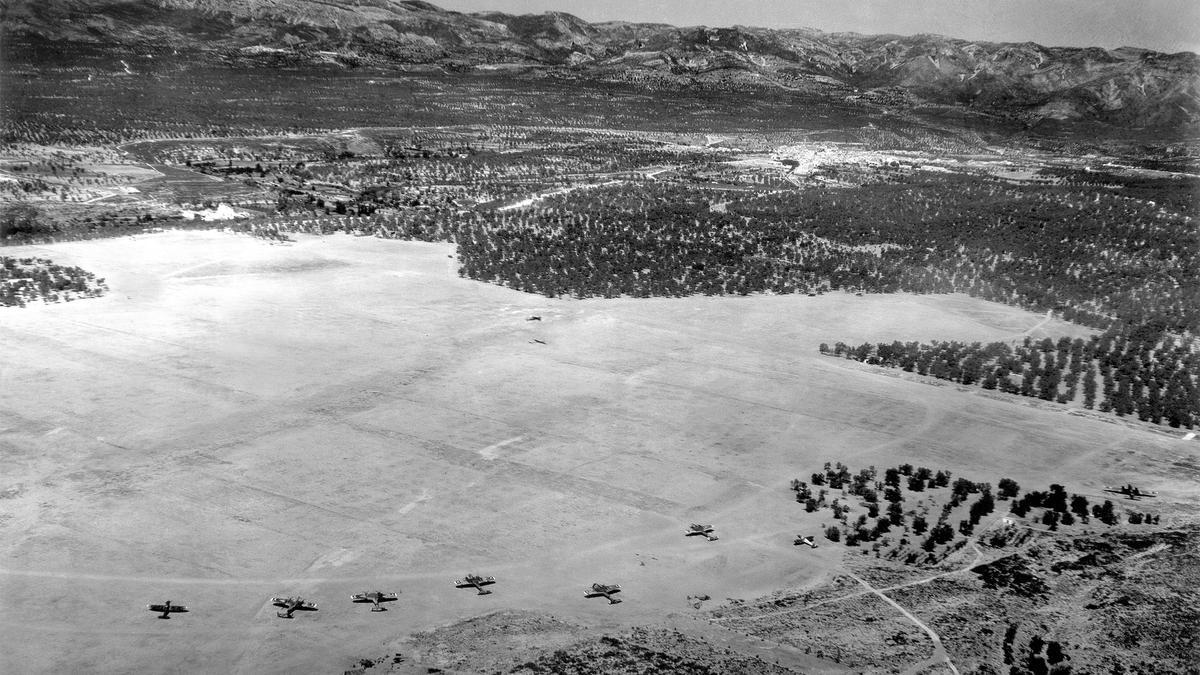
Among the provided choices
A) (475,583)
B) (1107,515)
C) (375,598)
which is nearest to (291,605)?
(375,598)

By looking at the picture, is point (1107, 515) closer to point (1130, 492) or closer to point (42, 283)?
point (1130, 492)

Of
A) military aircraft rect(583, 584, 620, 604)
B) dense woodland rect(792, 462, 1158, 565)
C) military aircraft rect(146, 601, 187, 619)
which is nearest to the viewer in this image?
military aircraft rect(146, 601, 187, 619)

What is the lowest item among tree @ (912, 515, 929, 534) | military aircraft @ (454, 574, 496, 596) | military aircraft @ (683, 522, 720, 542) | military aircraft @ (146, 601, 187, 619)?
military aircraft @ (146, 601, 187, 619)

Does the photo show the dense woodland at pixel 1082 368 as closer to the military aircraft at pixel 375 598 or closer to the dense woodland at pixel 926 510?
the dense woodland at pixel 926 510

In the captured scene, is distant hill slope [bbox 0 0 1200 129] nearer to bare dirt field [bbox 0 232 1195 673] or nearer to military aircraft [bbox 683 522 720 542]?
bare dirt field [bbox 0 232 1195 673]

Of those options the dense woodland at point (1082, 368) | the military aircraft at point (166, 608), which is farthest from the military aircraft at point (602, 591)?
the dense woodland at point (1082, 368)

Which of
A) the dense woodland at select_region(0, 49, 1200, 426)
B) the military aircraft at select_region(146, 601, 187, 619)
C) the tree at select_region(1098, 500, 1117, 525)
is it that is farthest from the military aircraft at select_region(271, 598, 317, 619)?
the dense woodland at select_region(0, 49, 1200, 426)
